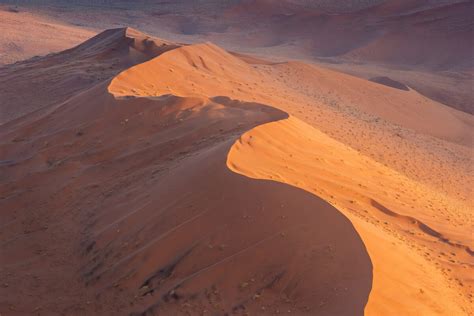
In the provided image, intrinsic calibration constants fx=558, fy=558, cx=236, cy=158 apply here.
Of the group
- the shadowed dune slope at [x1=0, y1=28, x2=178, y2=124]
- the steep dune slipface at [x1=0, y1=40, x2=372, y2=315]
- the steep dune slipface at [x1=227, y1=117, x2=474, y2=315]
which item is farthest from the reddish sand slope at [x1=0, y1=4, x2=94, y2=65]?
the steep dune slipface at [x1=227, y1=117, x2=474, y2=315]

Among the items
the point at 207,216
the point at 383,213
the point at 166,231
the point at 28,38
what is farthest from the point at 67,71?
the point at 28,38

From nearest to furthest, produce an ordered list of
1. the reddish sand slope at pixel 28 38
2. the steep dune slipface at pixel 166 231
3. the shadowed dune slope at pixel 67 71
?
the steep dune slipface at pixel 166 231, the shadowed dune slope at pixel 67 71, the reddish sand slope at pixel 28 38

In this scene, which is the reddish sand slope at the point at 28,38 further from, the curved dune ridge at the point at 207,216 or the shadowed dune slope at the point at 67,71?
the curved dune ridge at the point at 207,216

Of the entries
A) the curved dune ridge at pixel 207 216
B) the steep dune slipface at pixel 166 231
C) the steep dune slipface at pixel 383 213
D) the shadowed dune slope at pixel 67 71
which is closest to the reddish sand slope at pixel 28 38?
the shadowed dune slope at pixel 67 71

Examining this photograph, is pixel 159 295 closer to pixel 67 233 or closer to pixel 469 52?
pixel 67 233

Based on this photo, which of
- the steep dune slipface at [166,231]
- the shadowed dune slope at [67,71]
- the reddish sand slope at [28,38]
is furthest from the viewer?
the reddish sand slope at [28,38]

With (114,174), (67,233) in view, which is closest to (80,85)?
(114,174)
